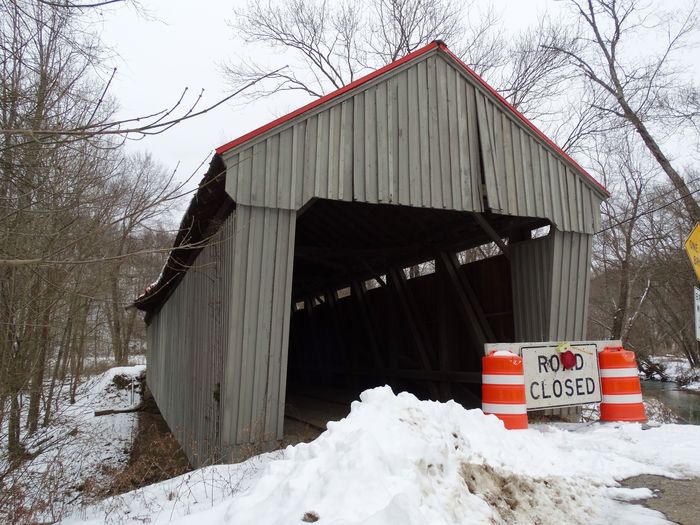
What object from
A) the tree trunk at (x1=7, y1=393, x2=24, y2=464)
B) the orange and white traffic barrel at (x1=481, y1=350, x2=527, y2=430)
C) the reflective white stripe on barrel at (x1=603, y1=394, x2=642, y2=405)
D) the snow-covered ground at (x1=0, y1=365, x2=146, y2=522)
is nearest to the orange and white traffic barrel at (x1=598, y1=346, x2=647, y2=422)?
the reflective white stripe on barrel at (x1=603, y1=394, x2=642, y2=405)

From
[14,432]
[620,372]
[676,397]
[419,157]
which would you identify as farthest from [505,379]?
[676,397]

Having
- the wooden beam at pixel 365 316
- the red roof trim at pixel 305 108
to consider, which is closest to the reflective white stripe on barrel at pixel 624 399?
the red roof trim at pixel 305 108

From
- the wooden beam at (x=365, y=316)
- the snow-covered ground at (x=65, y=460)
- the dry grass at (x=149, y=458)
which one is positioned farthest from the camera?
the wooden beam at (x=365, y=316)

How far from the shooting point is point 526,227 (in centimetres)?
816

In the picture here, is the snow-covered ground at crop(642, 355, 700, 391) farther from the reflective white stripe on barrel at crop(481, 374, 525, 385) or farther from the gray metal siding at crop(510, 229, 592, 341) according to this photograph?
the reflective white stripe on barrel at crop(481, 374, 525, 385)

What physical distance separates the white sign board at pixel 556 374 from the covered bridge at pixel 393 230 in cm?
163

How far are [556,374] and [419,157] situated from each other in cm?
299

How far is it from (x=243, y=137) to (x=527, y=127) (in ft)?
12.9

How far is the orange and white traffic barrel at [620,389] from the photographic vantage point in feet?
18.4

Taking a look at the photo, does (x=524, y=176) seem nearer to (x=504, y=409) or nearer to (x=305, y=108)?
(x=305, y=108)

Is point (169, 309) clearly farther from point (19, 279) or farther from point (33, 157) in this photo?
point (33, 157)

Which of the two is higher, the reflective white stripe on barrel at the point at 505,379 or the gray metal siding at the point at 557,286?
the gray metal siding at the point at 557,286

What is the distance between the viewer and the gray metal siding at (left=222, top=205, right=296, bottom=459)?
5.51m

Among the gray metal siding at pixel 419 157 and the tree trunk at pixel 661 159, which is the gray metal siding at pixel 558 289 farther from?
the tree trunk at pixel 661 159
